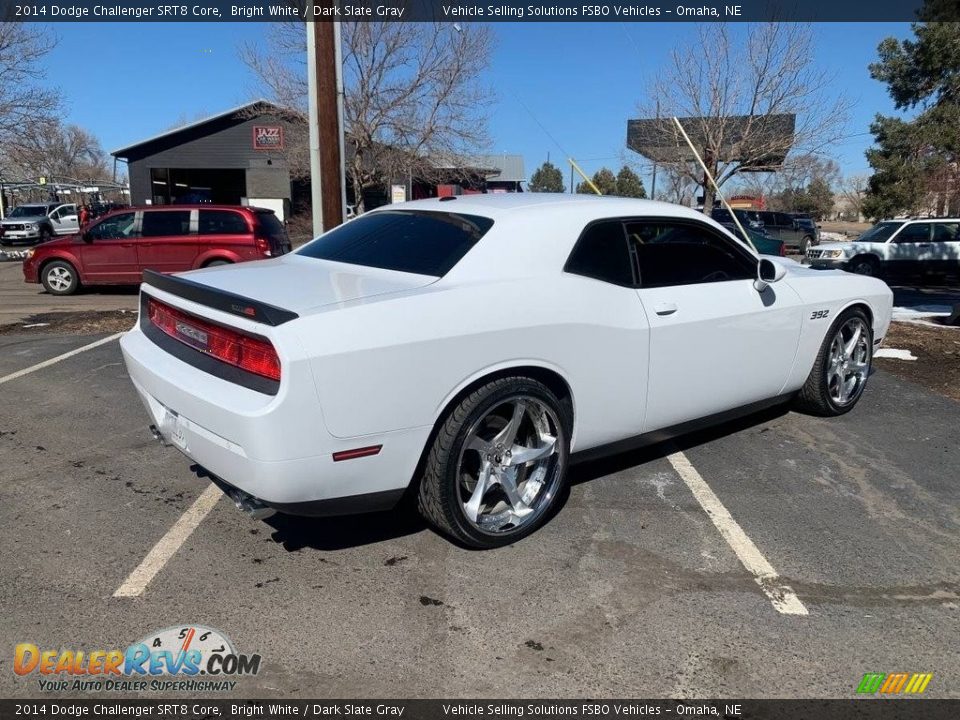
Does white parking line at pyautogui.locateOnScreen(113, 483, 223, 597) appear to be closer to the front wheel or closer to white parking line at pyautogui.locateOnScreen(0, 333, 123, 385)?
white parking line at pyautogui.locateOnScreen(0, 333, 123, 385)

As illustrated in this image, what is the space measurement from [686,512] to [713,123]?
14760 mm

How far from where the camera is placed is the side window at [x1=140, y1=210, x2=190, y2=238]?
12.9 metres

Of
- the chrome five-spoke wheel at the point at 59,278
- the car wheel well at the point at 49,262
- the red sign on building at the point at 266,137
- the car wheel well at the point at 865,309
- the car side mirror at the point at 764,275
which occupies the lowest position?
the chrome five-spoke wheel at the point at 59,278

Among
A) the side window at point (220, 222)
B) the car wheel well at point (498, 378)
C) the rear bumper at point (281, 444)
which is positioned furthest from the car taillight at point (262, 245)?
the car wheel well at point (498, 378)

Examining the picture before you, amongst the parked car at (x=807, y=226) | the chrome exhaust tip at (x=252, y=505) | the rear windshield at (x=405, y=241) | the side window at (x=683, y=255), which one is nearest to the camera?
the chrome exhaust tip at (x=252, y=505)

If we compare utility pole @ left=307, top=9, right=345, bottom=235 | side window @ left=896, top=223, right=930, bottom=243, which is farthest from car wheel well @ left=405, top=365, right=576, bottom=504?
side window @ left=896, top=223, right=930, bottom=243

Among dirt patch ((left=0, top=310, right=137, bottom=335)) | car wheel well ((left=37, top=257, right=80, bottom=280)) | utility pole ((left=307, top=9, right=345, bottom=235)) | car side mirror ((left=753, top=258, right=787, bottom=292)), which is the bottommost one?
dirt patch ((left=0, top=310, right=137, bottom=335))

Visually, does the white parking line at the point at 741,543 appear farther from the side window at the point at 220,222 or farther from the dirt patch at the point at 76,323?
the side window at the point at 220,222

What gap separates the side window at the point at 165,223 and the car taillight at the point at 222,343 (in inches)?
402

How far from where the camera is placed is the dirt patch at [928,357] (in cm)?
674

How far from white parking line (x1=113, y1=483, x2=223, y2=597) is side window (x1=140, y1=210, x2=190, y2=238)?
10.1m

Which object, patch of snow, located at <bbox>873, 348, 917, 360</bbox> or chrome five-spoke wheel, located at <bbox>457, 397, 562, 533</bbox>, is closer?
chrome five-spoke wheel, located at <bbox>457, 397, 562, 533</bbox>

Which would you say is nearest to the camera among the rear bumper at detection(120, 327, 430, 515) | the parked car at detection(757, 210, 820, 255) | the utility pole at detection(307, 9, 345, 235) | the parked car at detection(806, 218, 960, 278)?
the rear bumper at detection(120, 327, 430, 515)

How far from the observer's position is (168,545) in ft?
11.0
